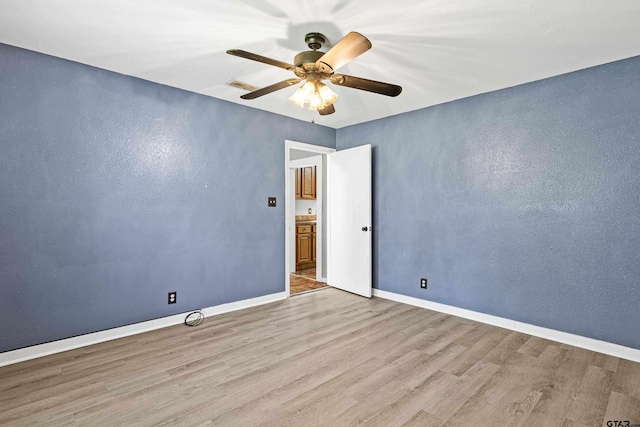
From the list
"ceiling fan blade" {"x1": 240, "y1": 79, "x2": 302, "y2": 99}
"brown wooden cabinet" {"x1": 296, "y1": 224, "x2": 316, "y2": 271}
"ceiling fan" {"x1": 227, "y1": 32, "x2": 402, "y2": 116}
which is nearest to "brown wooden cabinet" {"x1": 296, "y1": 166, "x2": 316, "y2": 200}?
"brown wooden cabinet" {"x1": 296, "y1": 224, "x2": 316, "y2": 271}

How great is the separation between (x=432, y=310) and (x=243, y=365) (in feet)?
7.81

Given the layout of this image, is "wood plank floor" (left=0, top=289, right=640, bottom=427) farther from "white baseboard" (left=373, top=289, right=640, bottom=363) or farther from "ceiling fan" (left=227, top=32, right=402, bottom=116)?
"ceiling fan" (left=227, top=32, right=402, bottom=116)

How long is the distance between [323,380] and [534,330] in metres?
2.20

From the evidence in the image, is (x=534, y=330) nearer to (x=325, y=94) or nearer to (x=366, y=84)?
(x=366, y=84)

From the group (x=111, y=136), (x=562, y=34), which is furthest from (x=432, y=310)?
(x=111, y=136)

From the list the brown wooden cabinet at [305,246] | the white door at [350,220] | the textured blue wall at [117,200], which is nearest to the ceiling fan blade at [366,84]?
the textured blue wall at [117,200]

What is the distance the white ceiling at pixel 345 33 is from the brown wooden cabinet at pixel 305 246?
11.7 feet

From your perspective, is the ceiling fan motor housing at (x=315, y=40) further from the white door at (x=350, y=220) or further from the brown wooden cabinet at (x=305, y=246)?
the brown wooden cabinet at (x=305, y=246)

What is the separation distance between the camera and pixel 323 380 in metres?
2.31

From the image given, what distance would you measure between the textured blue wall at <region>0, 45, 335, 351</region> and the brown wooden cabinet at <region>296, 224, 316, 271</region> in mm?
2090

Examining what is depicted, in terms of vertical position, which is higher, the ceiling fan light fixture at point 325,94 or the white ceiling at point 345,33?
the white ceiling at point 345,33

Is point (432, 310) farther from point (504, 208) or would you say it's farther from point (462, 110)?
point (462, 110)

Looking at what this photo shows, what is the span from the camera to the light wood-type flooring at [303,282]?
4879 mm

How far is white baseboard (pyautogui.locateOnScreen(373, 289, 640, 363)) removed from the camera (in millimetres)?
2684
